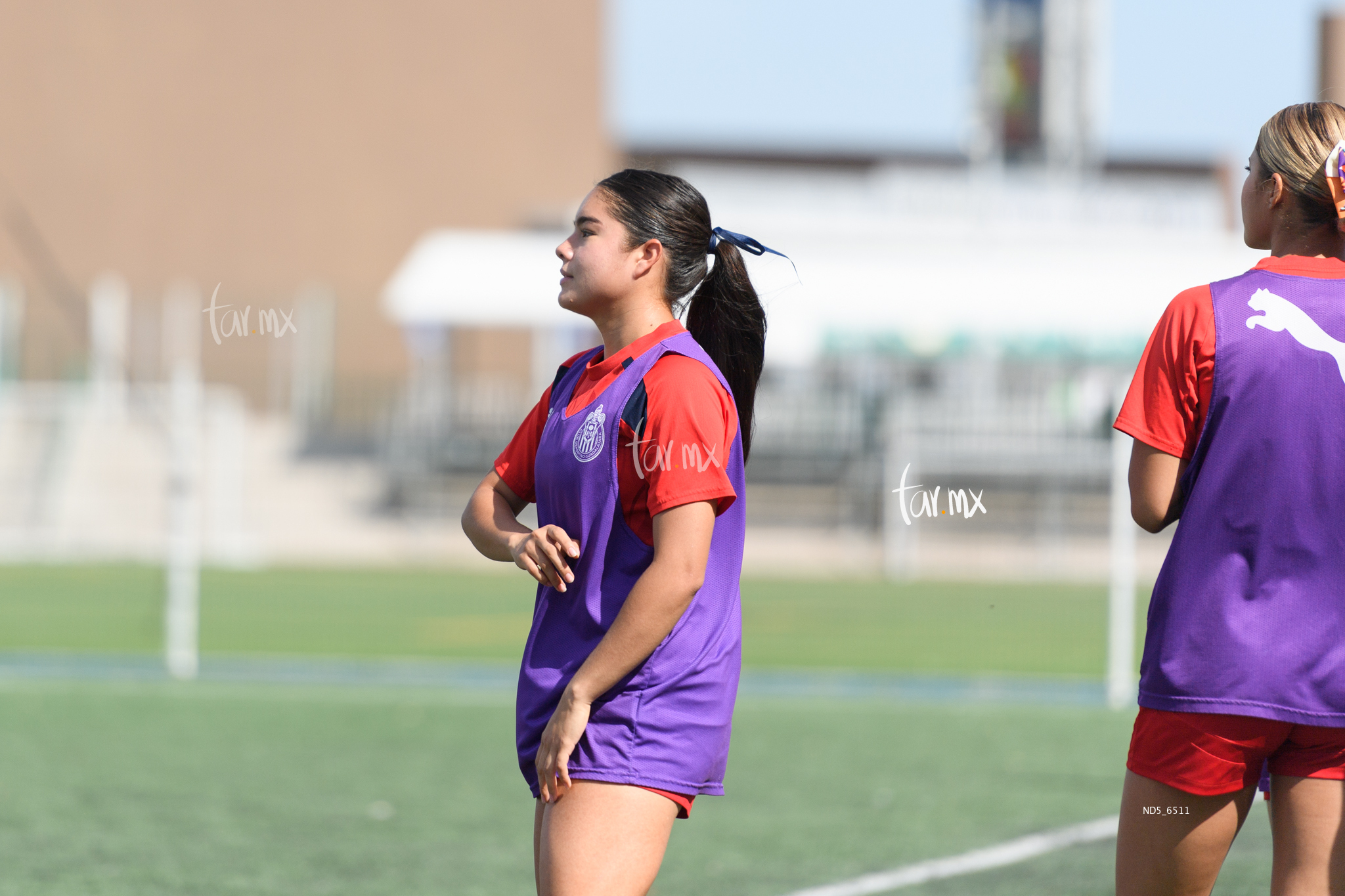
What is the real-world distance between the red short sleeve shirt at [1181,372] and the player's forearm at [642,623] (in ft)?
2.41

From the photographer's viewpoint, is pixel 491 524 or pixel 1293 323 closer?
pixel 1293 323

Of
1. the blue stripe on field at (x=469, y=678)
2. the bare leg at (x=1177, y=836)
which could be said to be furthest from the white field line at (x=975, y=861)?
the blue stripe on field at (x=469, y=678)

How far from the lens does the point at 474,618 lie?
1563 centimetres

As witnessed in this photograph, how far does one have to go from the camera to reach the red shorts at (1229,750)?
2.68 metres

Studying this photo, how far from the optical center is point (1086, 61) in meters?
34.3

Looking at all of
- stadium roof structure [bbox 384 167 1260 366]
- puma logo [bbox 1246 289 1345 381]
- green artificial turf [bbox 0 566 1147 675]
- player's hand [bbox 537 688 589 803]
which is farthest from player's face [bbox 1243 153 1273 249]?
stadium roof structure [bbox 384 167 1260 366]

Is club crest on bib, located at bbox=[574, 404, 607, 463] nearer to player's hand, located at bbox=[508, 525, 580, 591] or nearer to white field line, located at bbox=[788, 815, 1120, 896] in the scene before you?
player's hand, located at bbox=[508, 525, 580, 591]

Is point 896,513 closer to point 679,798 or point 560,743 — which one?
point 679,798

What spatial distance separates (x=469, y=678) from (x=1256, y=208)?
27.6ft

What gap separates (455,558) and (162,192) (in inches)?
522

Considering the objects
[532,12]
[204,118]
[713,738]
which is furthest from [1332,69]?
[713,738]

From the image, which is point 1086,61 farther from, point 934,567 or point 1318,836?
point 1318,836

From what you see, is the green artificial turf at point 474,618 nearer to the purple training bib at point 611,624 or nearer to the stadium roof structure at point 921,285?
the stadium roof structure at point 921,285

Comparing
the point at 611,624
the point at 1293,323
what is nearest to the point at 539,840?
the point at 611,624
